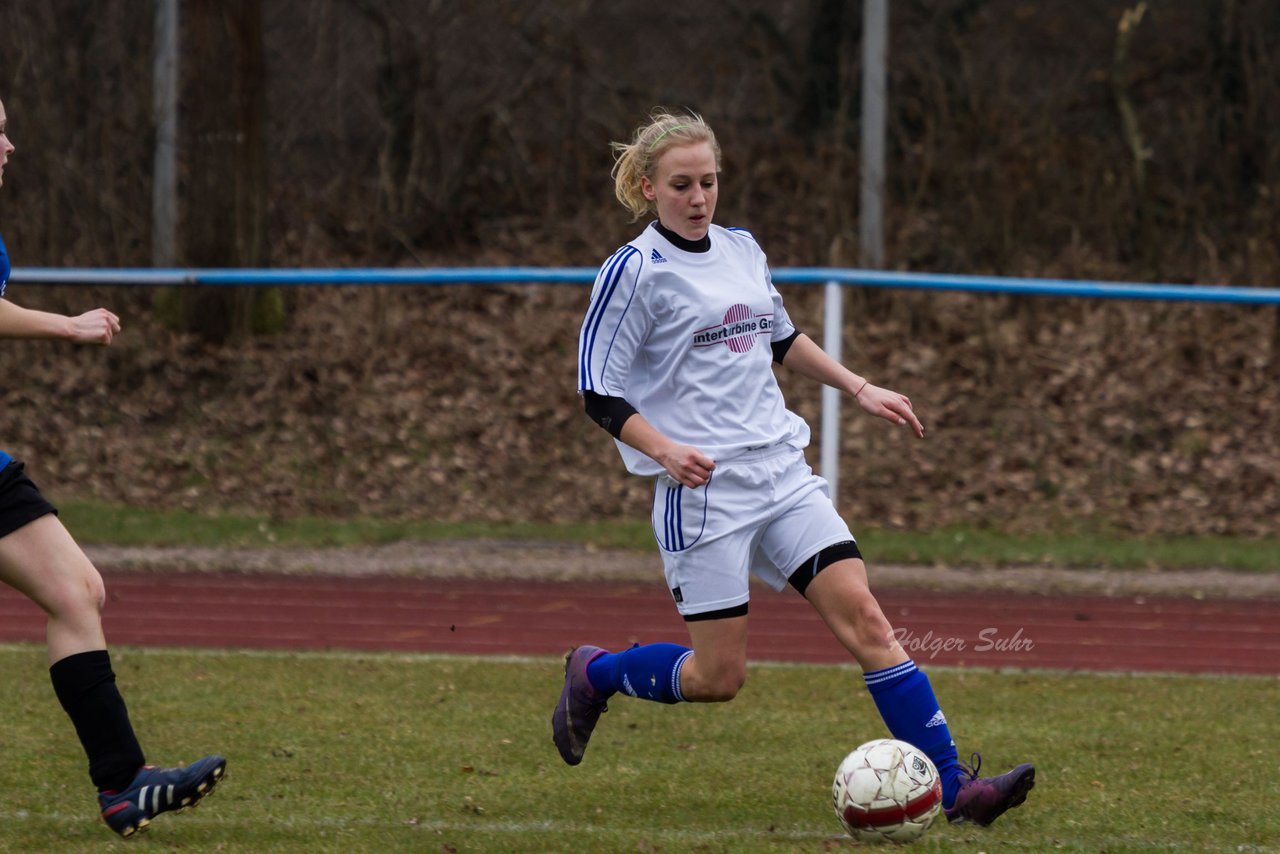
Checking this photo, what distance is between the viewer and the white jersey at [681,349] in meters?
4.80

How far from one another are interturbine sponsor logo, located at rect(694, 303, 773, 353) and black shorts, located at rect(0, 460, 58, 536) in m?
1.79

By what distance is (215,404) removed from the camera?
13.4m

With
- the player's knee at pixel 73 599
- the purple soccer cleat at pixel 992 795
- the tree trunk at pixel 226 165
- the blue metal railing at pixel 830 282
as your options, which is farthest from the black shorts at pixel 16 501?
the tree trunk at pixel 226 165

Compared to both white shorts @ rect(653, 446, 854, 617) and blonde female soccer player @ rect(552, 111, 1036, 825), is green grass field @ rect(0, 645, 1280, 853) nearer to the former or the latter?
blonde female soccer player @ rect(552, 111, 1036, 825)

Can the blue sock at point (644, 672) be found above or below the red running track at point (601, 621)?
above

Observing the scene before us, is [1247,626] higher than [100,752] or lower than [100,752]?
lower

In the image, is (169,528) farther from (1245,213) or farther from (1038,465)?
(1245,213)

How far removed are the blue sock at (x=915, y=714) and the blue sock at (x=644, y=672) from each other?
566 mm

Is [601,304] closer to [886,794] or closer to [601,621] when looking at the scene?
[886,794]

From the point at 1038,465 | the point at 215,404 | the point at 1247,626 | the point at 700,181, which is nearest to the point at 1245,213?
the point at 1038,465

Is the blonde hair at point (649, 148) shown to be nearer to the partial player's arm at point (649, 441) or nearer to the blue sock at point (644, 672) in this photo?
the partial player's arm at point (649, 441)

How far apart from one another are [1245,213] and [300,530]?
897cm

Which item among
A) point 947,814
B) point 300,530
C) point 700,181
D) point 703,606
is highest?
point 700,181

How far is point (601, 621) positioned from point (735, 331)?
3.87 meters
